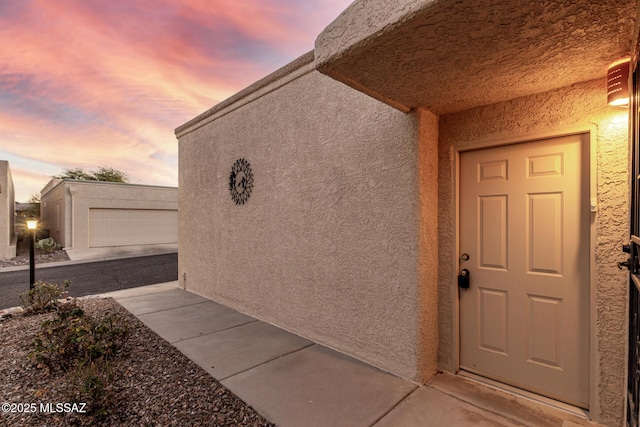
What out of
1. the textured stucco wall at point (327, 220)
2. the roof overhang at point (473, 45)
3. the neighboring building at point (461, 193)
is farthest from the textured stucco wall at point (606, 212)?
the textured stucco wall at point (327, 220)

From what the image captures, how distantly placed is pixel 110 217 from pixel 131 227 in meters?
1.05

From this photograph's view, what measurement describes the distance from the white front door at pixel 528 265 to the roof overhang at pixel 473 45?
0.66 meters

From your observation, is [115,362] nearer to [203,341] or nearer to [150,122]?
[203,341]

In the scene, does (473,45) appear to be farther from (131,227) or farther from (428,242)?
(131,227)

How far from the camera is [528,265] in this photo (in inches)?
99.3

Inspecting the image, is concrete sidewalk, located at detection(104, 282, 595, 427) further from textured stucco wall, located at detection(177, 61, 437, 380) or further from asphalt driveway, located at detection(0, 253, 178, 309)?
asphalt driveway, located at detection(0, 253, 178, 309)

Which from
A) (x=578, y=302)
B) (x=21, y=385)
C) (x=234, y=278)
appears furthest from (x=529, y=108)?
(x=21, y=385)

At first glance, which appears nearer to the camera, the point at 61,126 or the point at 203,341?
the point at 203,341

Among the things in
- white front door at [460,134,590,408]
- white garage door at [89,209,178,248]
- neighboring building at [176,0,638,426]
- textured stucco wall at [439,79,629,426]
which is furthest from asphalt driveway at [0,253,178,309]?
textured stucco wall at [439,79,629,426]

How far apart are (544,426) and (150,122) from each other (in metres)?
11.6

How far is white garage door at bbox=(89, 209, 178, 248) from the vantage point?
14.0 metres

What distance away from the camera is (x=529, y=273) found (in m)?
2.51

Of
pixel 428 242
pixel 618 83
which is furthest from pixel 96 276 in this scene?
pixel 618 83

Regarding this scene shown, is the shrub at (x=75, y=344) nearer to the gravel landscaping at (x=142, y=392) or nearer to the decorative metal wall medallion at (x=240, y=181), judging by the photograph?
the gravel landscaping at (x=142, y=392)
